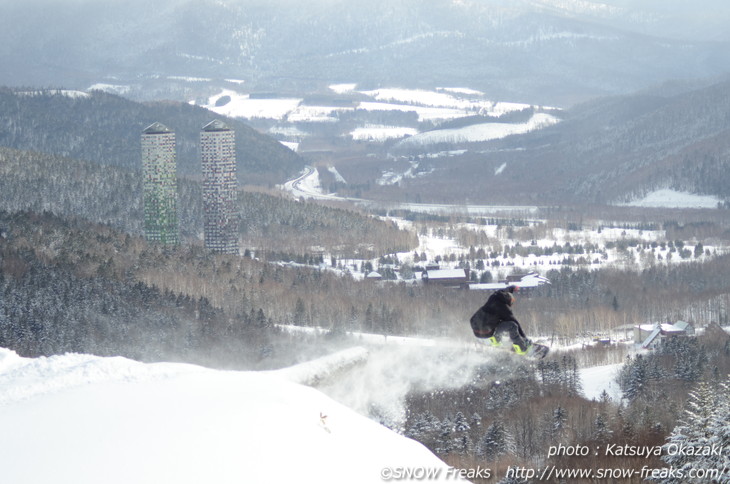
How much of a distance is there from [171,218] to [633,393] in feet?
193

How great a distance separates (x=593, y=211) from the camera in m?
164

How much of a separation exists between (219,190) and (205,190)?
125 centimetres

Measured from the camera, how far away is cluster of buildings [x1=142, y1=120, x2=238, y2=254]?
107312mm

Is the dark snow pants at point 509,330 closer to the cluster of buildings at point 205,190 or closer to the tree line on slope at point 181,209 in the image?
the cluster of buildings at point 205,190

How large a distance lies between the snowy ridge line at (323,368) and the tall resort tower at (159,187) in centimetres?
4632

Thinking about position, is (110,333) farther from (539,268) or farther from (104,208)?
(104,208)

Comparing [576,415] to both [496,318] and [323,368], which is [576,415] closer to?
[323,368]

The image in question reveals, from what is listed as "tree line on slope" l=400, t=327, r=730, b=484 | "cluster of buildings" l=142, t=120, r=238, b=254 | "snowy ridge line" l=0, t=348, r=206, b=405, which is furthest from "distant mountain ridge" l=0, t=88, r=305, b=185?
"snowy ridge line" l=0, t=348, r=206, b=405

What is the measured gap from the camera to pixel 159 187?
111m

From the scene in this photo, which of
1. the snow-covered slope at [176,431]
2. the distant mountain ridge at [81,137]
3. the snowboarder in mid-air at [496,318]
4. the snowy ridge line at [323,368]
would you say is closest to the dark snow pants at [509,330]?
the snowboarder in mid-air at [496,318]

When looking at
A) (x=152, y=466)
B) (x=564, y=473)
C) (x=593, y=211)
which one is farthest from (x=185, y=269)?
(x=593, y=211)

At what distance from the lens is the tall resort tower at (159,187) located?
10750cm

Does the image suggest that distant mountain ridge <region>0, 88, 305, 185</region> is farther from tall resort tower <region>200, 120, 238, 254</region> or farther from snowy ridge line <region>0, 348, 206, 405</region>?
snowy ridge line <region>0, 348, 206, 405</region>

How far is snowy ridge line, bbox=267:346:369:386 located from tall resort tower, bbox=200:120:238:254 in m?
44.4
